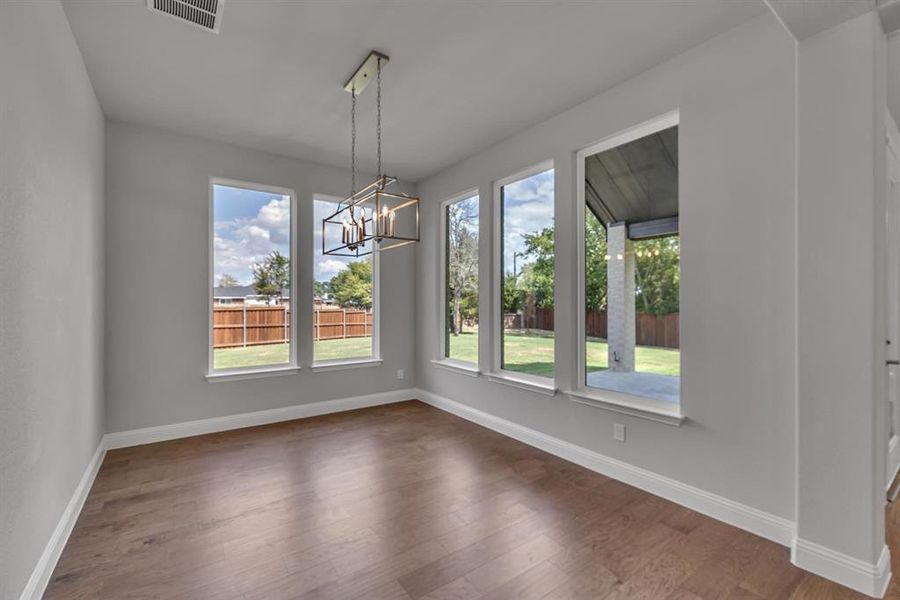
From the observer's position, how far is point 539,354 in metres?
3.78

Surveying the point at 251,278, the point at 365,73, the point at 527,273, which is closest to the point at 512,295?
the point at 527,273

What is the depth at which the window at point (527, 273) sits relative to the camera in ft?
12.1

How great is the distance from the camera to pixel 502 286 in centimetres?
422

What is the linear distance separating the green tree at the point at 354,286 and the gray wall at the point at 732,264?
10.2 feet

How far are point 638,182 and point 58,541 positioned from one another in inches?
164

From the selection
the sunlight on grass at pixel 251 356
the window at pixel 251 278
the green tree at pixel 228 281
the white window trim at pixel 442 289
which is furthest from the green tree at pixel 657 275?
the green tree at pixel 228 281

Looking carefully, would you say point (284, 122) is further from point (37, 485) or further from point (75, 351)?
point (37, 485)

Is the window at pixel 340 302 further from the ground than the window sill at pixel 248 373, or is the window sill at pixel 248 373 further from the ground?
the window at pixel 340 302

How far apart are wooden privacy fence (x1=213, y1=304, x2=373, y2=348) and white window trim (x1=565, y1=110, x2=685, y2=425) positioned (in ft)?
9.12

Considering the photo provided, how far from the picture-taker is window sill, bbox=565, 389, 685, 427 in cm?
266

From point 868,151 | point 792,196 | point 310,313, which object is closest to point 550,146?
point 792,196

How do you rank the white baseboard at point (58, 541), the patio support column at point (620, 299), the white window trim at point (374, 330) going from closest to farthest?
the white baseboard at point (58, 541) < the patio support column at point (620, 299) < the white window trim at point (374, 330)

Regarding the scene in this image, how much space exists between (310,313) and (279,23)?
2962 mm

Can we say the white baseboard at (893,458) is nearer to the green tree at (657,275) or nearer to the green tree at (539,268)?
the green tree at (657,275)
